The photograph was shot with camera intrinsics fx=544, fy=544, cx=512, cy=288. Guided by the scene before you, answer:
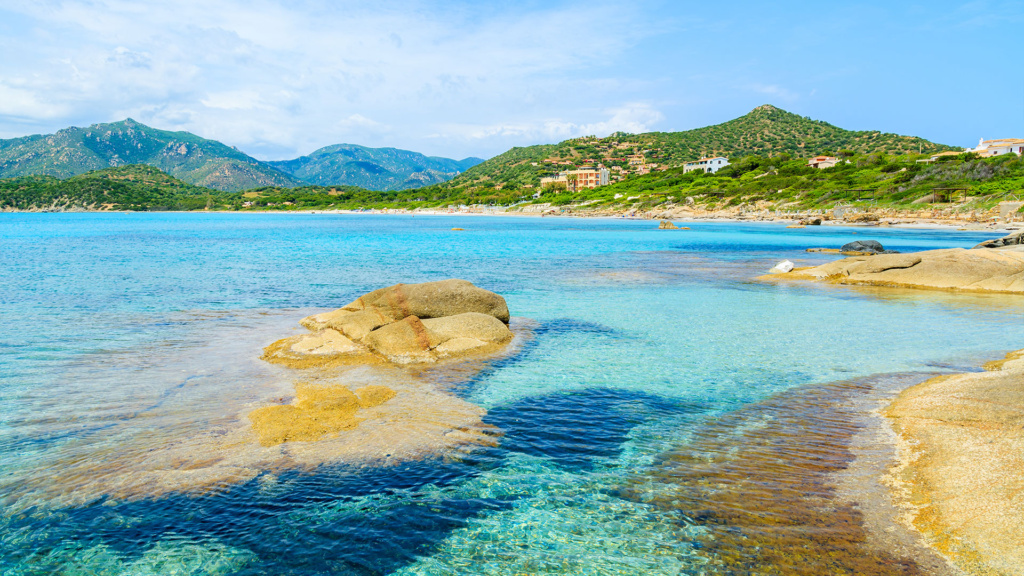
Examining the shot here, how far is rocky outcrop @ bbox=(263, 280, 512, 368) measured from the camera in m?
11.6

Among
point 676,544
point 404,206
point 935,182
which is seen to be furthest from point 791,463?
point 404,206

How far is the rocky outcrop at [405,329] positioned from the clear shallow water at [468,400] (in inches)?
39.4

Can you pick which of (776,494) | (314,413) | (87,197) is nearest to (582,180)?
(314,413)

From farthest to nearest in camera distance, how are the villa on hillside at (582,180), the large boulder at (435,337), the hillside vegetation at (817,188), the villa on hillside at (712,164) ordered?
the villa on hillside at (582,180) → the villa on hillside at (712,164) → the hillside vegetation at (817,188) → the large boulder at (435,337)

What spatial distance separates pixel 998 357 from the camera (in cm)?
1127

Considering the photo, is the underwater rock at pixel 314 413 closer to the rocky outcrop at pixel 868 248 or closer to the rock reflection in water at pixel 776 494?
the rock reflection in water at pixel 776 494

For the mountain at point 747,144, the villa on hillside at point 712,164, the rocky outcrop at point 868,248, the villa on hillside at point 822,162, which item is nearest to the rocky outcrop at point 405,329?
the rocky outcrop at point 868,248

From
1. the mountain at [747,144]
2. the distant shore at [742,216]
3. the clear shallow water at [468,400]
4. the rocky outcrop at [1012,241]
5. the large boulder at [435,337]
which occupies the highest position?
the mountain at [747,144]

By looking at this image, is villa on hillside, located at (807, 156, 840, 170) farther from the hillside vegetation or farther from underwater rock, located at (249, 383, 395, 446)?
underwater rock, located at (249, 383, 395, 446)

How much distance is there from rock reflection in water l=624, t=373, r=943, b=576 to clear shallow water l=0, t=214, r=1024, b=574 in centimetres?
9

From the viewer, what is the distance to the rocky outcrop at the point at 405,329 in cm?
1165

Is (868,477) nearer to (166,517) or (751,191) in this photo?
(166,517)

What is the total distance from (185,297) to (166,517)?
16.3 meters

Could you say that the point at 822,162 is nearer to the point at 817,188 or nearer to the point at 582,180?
the point at 817,188
